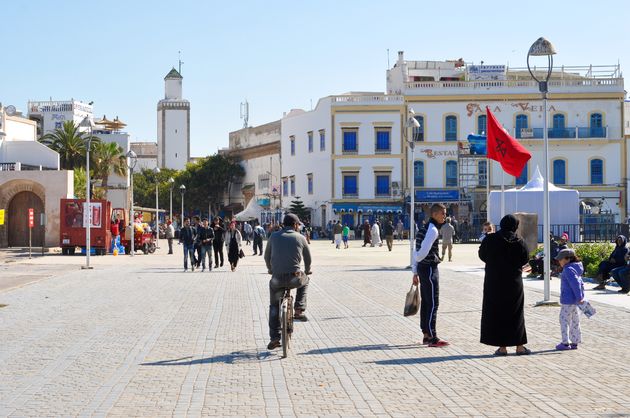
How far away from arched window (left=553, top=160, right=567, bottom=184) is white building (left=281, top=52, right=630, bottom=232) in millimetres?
74

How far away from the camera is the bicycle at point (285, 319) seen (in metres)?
11.3

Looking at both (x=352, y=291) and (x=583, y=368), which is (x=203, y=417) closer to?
(x=583, y=368)

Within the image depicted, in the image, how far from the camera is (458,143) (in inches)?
2800

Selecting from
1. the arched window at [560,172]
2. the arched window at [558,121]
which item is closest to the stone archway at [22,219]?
the arched window at [560,172]

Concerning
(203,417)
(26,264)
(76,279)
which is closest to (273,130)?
(26,264)

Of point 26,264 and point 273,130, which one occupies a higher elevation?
point 273,130

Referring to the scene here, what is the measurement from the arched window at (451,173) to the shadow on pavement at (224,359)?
200 ft

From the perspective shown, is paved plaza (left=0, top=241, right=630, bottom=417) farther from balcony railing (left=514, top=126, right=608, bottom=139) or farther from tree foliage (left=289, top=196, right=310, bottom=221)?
tree foliage (left=289, top=196, right=310, bottom=221)

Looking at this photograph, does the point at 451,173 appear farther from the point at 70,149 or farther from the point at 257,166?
the point at 70,149

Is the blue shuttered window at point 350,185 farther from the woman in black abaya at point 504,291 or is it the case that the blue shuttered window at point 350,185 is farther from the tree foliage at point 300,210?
the woman in black abaya at point 504,291

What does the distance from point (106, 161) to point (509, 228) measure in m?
62.9

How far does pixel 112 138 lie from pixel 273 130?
1461cm

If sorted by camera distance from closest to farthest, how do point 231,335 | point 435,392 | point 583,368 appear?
point 435,392 < point 583,368 < point 231,335

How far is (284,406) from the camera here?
27.2ft
